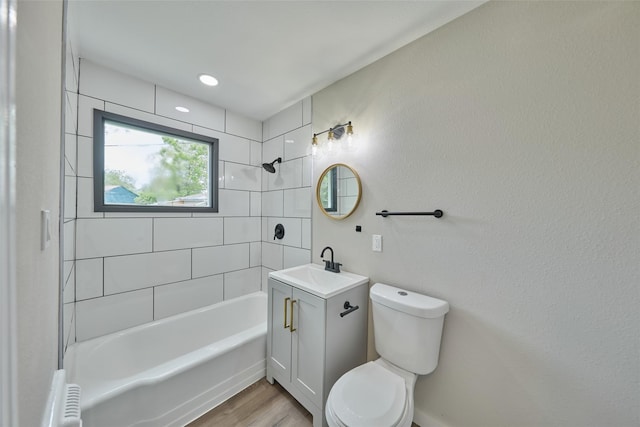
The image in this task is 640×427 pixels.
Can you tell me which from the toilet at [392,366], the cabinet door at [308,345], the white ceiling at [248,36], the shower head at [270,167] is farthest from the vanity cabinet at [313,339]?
the white ceiling at [248,36]

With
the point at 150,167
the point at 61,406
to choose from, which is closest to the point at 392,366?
the point at 61,406

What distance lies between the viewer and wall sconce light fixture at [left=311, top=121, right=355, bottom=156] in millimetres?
1728

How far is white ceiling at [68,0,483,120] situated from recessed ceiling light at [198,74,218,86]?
40 mm

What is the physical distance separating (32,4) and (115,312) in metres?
1.87

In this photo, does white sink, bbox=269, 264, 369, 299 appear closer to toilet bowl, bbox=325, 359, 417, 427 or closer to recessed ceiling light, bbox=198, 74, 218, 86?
toilet bowl, bbox=325, 359, 417, 427

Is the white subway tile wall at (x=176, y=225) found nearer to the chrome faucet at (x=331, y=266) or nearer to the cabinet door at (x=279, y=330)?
the chrome faucet at (x=331, y=266)

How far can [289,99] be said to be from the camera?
83.4 inches

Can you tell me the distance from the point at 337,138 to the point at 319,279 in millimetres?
1130

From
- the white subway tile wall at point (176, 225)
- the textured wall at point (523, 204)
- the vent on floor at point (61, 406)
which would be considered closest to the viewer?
the vent on floor at point (61, 406)

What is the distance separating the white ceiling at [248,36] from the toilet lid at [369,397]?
196 centimetres

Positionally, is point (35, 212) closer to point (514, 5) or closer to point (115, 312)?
point (115, 312)

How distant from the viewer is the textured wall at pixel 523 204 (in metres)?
0.90

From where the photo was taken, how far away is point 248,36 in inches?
54.7

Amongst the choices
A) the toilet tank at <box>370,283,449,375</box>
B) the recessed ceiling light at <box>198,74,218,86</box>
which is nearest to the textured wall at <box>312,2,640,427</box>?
the toilet tank at <box>370,283,449,375</box>
